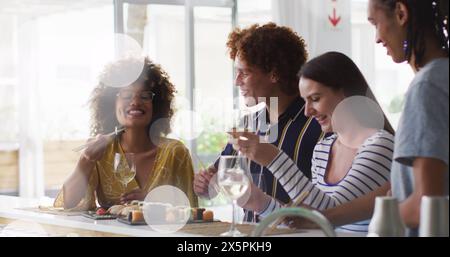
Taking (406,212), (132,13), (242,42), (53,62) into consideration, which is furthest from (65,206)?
(53,62)

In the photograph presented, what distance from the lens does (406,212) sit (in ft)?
6.59

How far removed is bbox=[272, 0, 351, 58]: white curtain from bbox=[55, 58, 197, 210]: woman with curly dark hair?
9.95 ft

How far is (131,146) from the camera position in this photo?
3.60 metres

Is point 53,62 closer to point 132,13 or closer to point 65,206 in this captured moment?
point 132,13

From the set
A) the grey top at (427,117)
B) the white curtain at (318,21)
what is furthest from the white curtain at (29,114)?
the grey top at (427,117)

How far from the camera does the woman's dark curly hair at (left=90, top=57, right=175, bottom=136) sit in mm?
3740

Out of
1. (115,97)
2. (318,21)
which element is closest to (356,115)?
(115,97)

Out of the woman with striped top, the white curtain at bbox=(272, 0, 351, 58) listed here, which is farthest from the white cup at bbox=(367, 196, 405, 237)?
the white curtain at bbox=(272, 0, 351, 58)

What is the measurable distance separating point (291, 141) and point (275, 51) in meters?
0.44

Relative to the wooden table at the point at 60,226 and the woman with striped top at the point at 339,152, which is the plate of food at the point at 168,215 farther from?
the woman with striped top at the point at 339,152

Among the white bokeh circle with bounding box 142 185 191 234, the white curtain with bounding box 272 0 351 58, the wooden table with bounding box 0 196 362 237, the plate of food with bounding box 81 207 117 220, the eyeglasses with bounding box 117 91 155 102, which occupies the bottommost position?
the wooden table with bounding box 0 196 362 237

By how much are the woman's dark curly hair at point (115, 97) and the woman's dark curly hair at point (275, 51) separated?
427 millimetres

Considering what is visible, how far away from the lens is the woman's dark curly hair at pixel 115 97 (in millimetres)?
3740

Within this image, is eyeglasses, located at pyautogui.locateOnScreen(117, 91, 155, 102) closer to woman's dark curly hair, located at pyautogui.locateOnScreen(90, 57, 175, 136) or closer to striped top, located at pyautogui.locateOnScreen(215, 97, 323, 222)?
woman's dark curly hair, located at pyautogui.locateOnScreen(90, 57, 175, 136)
